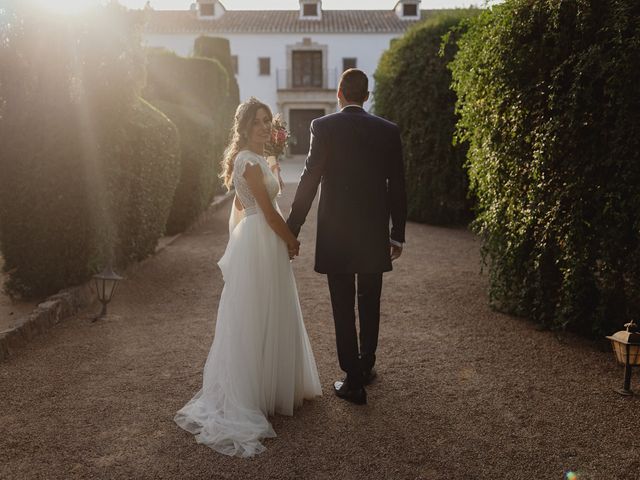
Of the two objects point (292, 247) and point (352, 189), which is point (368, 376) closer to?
point (292, 247)

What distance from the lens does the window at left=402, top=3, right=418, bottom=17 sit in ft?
133

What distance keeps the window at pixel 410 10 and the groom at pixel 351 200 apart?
39.7m

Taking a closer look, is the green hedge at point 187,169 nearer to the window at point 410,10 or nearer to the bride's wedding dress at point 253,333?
the bride's wedding dress at point 253,333

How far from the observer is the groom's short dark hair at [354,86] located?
3734mm

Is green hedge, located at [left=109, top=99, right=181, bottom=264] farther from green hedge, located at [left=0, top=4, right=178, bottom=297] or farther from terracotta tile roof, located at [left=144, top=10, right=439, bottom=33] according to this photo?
terracotta tile roof, located at [left=144, top=10, right=439, bottom=33]

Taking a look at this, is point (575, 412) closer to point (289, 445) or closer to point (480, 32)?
point (289, 445)

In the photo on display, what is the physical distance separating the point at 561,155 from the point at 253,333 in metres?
2.84

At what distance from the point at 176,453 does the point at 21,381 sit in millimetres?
1630

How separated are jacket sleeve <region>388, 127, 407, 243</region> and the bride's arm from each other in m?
0.69

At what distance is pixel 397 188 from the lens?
3883 millimetres

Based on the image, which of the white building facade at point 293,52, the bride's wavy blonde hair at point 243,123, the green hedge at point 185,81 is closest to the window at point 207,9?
the white building facade at point 293,52

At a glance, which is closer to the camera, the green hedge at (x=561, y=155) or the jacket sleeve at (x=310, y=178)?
the jacket sleeve at (x=310, y=178)

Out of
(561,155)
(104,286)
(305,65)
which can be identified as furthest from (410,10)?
A: (104,286)

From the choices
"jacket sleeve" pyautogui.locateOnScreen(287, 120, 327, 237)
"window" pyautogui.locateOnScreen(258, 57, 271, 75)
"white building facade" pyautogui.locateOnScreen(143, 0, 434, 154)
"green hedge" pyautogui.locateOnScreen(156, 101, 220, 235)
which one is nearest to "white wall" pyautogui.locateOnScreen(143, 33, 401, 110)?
"white building facade" pyautogui.locateOnScreen(143, 0, 434, 154)
